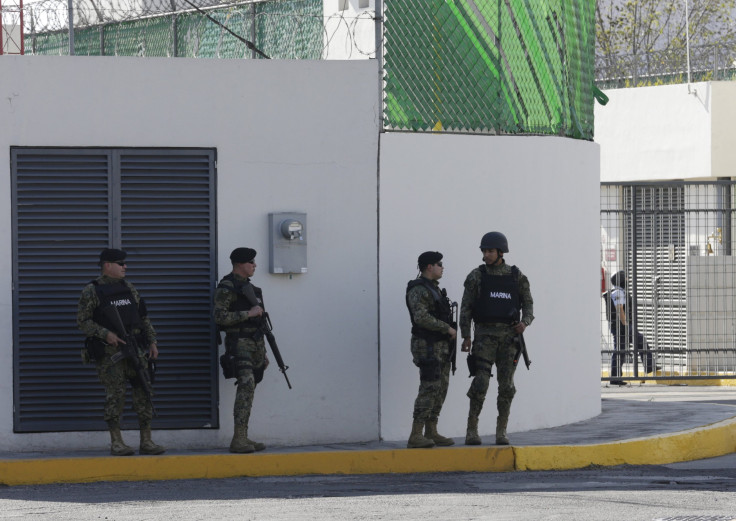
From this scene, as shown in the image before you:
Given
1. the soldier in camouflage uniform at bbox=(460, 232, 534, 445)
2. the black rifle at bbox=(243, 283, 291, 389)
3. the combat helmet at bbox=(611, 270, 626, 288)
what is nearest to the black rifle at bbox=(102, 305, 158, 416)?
the black rifle at bbox=(243, 283, 291, 389)

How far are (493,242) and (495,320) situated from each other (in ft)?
2.06

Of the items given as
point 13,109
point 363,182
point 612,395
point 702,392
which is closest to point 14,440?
point 13,109

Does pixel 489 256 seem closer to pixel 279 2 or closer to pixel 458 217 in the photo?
pixel 458 217

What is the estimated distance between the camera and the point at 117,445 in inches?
392

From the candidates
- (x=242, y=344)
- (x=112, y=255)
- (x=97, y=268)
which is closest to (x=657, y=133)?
(x=242, y=344)

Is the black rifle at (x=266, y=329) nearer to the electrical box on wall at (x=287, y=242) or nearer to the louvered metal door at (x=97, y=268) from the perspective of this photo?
the electrical box on wall at (x=287, y=242)

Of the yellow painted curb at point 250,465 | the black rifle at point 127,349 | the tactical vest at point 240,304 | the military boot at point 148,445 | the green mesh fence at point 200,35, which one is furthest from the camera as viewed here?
the green mesh fence at point 200,35

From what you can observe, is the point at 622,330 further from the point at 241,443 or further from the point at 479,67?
the point at 241,443

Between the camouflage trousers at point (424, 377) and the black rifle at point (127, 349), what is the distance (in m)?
2.09

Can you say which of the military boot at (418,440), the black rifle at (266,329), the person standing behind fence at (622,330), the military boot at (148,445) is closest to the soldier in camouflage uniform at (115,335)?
the military boot at (148,445)

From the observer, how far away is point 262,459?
32.6ft

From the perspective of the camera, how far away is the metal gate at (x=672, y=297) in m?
17.1

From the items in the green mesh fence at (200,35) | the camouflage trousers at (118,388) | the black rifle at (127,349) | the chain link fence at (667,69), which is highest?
the chain link fence at (667,69)

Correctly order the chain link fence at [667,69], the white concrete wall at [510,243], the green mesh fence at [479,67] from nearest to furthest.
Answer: the white concrete wall at [510,243]
the green mesh fence at [479,67]
the chain link fence at [667,69]
